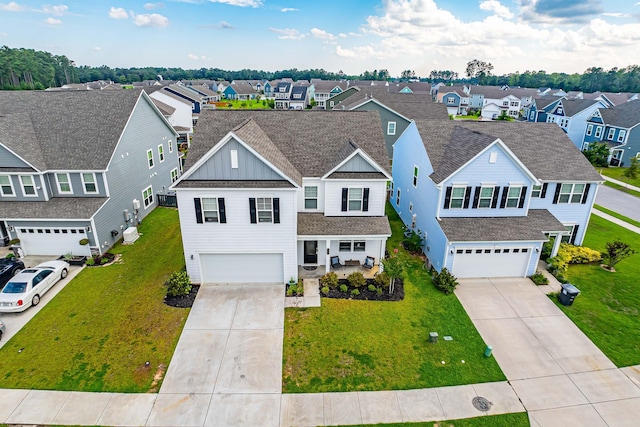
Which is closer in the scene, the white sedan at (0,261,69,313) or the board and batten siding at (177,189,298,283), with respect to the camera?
the white sedan at (0,261,69,313)

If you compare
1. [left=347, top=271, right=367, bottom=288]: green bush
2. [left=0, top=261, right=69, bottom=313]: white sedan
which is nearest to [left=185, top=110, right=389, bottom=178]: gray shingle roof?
[left=347, top=271, right=367, bottom=288]: green bush

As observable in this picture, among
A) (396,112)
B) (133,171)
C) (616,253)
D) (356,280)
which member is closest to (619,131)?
(396,112)

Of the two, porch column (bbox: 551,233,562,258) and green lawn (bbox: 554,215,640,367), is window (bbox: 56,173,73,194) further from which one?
porch column (bbox: 551,233,562,258)

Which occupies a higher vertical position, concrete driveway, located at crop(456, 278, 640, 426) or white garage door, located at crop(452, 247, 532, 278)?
white garage door, located at crop(452, 247, 532, 278)

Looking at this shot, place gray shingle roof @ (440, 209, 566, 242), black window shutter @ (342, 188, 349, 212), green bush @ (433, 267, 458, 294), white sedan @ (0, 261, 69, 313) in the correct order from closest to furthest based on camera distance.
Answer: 1. white sedan @ (0, 261, 69, 313)
2. green bush @ (433, 267, 458, 294)
3. gray shingle roof @ (440, 209, 566, 242)
4. black window shutter @ (342, 188, 349, 212)

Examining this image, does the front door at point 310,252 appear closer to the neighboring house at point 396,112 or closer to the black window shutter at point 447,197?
the black window shutter at point 447,197

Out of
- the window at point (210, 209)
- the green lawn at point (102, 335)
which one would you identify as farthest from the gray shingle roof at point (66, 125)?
the window at point (210, 209)

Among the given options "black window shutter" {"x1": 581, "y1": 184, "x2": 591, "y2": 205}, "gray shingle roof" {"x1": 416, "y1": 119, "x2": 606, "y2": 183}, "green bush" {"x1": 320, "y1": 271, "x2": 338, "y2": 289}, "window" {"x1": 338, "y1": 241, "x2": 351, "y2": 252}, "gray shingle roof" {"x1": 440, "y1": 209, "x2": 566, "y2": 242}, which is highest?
"gray shingle roof" {"x1": 416, "y1": 119, "x2": 606, "y2": 183}

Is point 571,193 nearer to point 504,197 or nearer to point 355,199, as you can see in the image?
point 504,197
